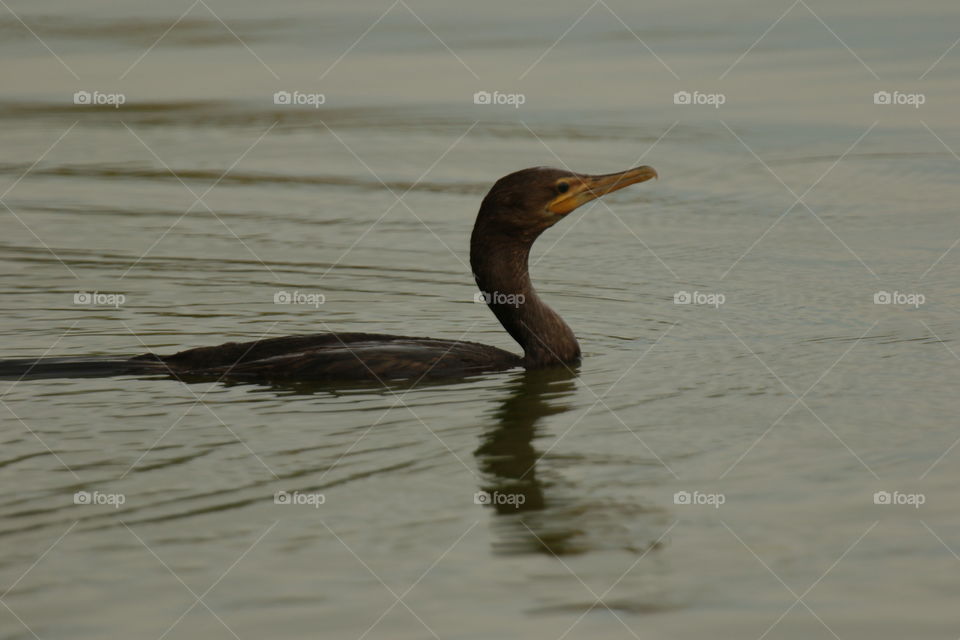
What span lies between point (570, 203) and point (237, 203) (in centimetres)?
603

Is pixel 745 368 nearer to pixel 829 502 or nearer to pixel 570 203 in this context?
pixel 570 203

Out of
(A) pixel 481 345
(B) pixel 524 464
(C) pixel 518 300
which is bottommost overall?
(B) pixel 524 464

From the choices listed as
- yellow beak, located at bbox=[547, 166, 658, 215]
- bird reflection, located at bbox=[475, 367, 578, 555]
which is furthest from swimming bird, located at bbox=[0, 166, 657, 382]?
bird reflection, located at bbox=[475, 367, 578, 555]

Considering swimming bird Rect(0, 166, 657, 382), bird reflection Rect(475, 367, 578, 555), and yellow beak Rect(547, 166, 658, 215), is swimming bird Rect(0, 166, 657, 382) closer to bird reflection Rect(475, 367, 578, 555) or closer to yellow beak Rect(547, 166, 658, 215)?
yellow beak Rect(547, 166, 658, 215)

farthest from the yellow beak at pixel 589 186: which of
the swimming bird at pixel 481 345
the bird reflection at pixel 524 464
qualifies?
the bird reflection at pixel 524 464

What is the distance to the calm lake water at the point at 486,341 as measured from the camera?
6.35 metres

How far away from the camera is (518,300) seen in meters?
10.2

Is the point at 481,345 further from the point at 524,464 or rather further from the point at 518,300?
the point at 524,464

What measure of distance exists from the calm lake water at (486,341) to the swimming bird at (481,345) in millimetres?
202

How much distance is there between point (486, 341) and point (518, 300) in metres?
0.96

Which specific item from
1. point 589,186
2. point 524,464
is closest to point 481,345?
point 589,186

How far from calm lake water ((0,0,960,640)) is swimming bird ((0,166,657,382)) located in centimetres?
20

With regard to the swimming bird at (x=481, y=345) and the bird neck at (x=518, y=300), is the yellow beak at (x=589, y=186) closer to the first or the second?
the swimming bird at (x=481, y=345)

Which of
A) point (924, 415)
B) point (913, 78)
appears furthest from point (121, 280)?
point (913, 78)
